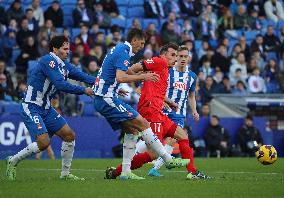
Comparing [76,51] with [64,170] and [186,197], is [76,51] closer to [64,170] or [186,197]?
[64,170]

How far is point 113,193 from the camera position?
1054 centimetres

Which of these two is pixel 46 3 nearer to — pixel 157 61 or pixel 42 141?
pixel 42 141

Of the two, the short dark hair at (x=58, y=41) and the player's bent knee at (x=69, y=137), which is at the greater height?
the short dark hair at (x=58, y=41)

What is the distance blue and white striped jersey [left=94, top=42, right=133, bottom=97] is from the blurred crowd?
9916 millimetres

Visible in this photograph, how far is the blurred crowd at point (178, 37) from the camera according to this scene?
2430 cm

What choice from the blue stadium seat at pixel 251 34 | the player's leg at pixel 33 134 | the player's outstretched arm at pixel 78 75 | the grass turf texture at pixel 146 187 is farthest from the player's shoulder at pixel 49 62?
the blue stadium seat at pixel 251 34

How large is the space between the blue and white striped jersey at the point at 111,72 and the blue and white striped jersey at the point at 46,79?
2.00 feet

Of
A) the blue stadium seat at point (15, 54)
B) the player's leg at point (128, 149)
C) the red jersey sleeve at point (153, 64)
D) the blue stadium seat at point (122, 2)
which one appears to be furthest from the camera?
the blue stadium seat at point (122, 2)

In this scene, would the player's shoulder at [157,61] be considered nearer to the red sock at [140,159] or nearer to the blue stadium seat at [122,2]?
the red sock at [140,159]

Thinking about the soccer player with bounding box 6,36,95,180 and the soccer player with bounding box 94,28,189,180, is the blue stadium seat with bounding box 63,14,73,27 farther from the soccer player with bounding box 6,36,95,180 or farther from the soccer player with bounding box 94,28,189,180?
the soccer player with bounding box 94,28,189,180

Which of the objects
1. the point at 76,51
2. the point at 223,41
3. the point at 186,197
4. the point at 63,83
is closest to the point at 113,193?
the point at 186,197

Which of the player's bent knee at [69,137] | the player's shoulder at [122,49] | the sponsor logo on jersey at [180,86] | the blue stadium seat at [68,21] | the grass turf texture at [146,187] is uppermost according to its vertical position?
the blue stadium seat at [68,21]

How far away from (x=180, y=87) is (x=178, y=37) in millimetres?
12047

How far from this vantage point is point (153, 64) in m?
12.9
